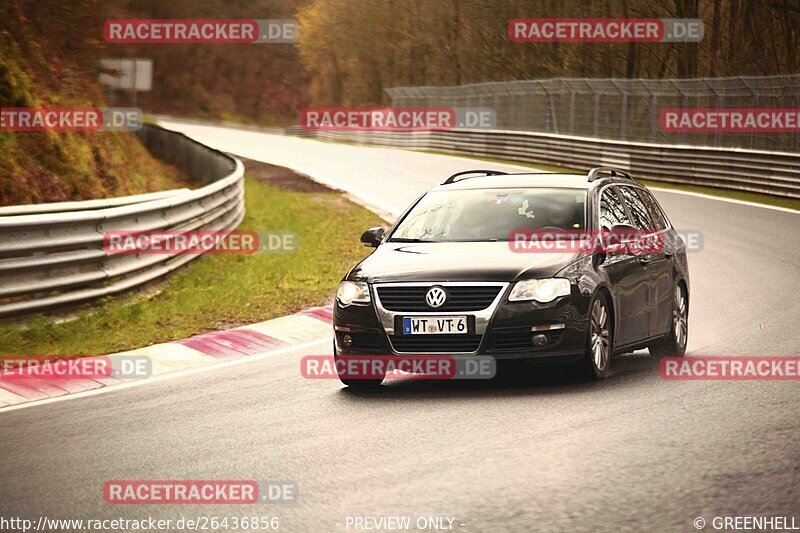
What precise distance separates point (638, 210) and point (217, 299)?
5.57m

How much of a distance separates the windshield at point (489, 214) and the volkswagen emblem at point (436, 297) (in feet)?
3.66

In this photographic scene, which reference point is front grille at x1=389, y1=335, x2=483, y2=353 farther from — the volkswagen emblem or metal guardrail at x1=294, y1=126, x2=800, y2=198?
metal guardrail at x1=294, y1=126, x2=800, y2=198

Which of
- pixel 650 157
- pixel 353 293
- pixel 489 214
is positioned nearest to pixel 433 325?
pixel 353 293

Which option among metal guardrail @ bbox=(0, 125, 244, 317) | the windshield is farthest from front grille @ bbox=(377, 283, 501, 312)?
metal guardrail @ bbox=(0, 125, 244, 317)

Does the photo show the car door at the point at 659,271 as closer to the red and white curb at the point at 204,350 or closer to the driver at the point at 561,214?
the driver at the point at 561,214

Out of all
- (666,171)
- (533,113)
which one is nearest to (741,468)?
(666,171)

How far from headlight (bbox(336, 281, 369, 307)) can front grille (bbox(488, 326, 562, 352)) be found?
3.22 ft

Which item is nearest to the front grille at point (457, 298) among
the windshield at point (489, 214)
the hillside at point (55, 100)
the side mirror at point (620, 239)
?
the windshield at point (489, 214)

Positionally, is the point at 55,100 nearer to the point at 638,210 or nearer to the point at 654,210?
the point at 654,210

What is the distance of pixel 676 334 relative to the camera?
10.8m

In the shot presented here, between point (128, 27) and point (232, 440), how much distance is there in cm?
1965

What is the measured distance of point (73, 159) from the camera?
19.9m

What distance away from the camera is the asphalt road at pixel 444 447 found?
231 inches

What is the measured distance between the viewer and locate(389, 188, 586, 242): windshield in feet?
32.5
